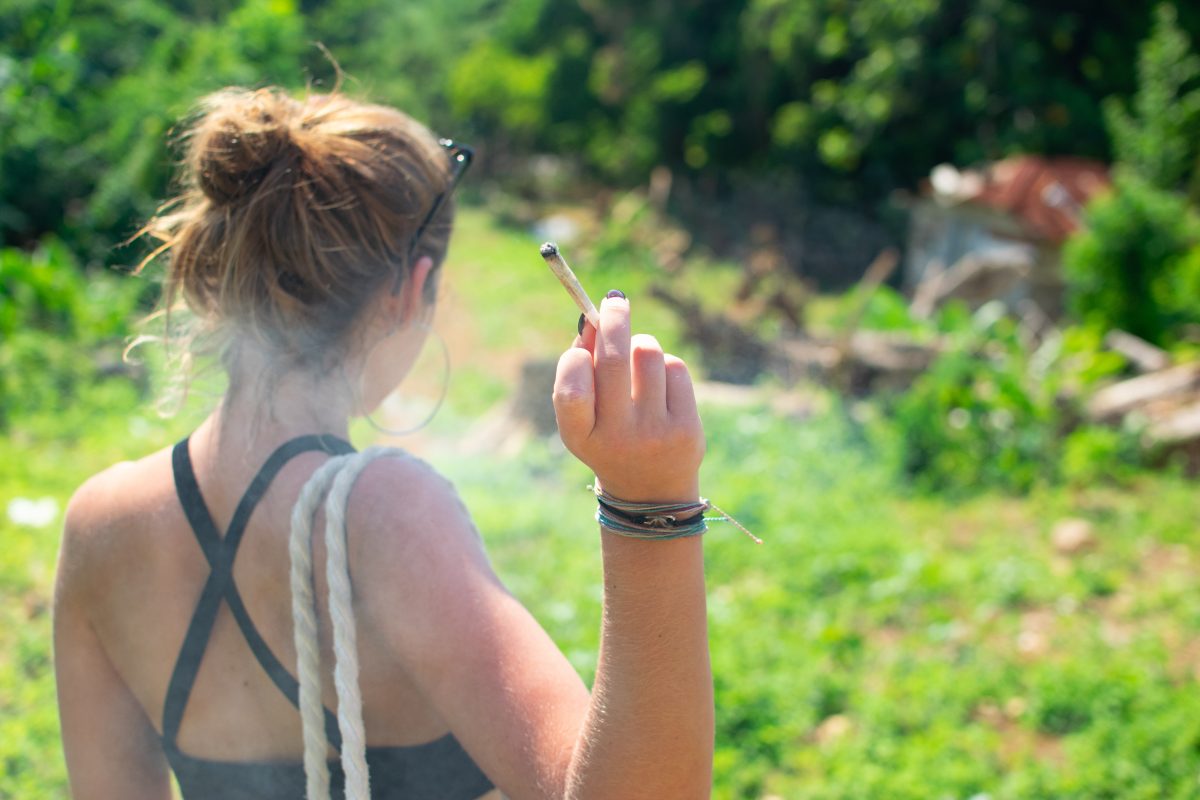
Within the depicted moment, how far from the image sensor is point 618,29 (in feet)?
69.3

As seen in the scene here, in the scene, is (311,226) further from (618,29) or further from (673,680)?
(618,29)

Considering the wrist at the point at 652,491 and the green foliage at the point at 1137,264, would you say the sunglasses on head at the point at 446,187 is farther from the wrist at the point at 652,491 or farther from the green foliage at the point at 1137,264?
the green foliage at the point at 1137,264


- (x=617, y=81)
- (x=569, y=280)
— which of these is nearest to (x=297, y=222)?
(x=569, y=280)

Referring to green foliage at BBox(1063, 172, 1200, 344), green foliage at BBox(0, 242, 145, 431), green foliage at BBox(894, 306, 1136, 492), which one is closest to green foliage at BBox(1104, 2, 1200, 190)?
green foliage at BBox(1063, 172, 1200, 344)

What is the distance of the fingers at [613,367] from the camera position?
0.80 metres

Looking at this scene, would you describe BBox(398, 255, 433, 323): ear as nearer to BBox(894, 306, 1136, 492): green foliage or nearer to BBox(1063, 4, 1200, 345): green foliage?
BBox(894, 306, 1136, 492): green foliage

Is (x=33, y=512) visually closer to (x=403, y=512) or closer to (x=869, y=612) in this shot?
(x=869, y=612)

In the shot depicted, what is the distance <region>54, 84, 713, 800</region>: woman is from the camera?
1.02 metres

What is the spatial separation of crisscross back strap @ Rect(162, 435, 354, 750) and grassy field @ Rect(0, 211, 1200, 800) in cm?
52

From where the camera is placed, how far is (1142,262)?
7.95 meters

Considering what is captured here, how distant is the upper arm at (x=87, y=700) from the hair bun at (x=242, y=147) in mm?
429

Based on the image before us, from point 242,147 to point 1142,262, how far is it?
8309 mm

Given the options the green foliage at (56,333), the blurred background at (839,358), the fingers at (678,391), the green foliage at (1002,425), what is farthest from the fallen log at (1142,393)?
the green foliage at (56,333)

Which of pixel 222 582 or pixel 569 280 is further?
pixel 222 582
